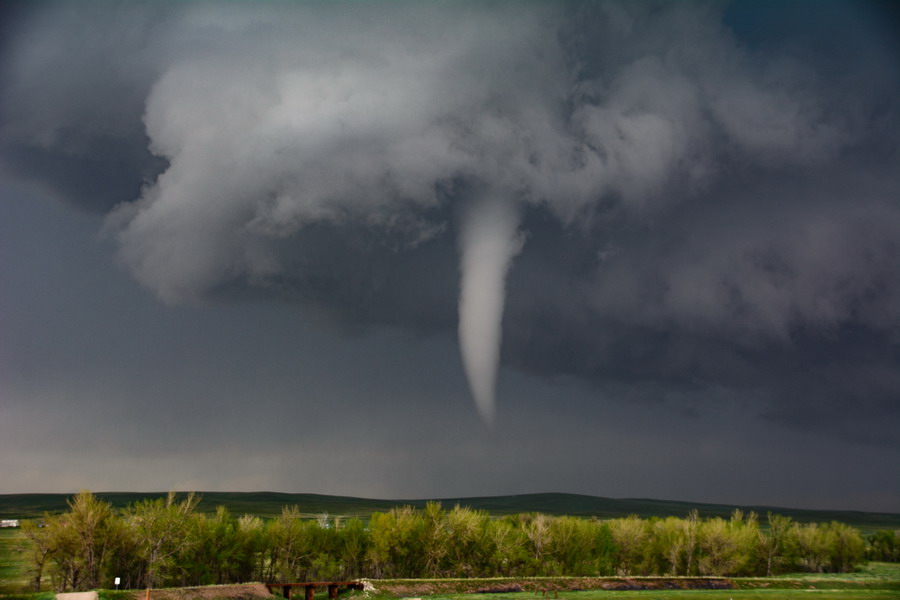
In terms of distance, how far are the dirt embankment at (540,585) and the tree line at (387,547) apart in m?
6.46

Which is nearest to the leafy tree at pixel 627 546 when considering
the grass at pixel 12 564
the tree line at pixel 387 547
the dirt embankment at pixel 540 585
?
the tree line at pixel 387 547

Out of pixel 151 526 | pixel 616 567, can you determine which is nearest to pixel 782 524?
pixel 616 567

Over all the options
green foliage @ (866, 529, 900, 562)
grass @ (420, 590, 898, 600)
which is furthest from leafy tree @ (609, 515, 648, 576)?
green foliage @ (866, 529, 900, 562)

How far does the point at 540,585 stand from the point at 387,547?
2187 centimetres

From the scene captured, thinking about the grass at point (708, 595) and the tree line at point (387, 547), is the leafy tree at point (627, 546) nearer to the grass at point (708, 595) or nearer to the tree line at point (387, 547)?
the tree line at point (387, 547)

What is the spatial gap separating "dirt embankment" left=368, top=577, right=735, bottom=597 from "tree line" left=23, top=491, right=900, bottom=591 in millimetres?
6464

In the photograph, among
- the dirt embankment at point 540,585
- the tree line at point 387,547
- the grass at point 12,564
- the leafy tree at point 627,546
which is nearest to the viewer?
the tree line at point 387,547

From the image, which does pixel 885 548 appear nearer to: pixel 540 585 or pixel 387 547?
Result: pixel 540 585

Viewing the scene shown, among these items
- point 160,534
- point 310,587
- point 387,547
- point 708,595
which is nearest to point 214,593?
point 160,534

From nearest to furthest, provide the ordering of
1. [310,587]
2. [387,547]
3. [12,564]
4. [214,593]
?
[214,593] < [310,587] < [387,547] < [12,564]

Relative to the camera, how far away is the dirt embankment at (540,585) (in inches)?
3469

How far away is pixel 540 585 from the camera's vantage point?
308 ft

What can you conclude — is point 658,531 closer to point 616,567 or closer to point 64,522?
point 616,567

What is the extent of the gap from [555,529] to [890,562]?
9997cm
